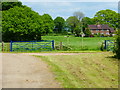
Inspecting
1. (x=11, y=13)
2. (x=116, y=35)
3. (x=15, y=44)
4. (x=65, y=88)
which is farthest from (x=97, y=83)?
(x=11, y=13)

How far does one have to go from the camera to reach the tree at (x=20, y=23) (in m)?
31.9

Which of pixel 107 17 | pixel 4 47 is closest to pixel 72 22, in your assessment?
pixel 107 17

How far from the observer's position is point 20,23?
32000mm

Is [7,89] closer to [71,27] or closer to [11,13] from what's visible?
[11,13]

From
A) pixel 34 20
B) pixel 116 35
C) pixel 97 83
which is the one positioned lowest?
pixel 97 83

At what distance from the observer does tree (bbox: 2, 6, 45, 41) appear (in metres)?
31.9

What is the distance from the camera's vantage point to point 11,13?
1302 inches

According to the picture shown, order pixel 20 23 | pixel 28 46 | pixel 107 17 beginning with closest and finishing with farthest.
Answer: pixel 28 46 < pixel 20 23 < pixel 107 17

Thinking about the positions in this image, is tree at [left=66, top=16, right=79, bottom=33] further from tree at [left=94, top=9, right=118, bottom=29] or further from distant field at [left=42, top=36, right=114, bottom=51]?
distant field at [left=42, top=36, right=114, bottom=51]

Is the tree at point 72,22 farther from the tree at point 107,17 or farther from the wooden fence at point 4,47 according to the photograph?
the wooden fence at point 4,47

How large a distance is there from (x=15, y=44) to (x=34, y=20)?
1159 cm

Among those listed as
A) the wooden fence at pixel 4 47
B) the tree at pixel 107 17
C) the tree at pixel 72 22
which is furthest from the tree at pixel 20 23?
the tree at pixel 107 17

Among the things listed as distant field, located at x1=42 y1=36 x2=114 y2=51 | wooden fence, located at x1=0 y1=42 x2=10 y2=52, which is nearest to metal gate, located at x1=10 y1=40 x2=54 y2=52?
wooden fence, located at x1=0 y1=42 x2=10 y2=52

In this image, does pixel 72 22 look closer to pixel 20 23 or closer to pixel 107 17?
pixel 107 17
